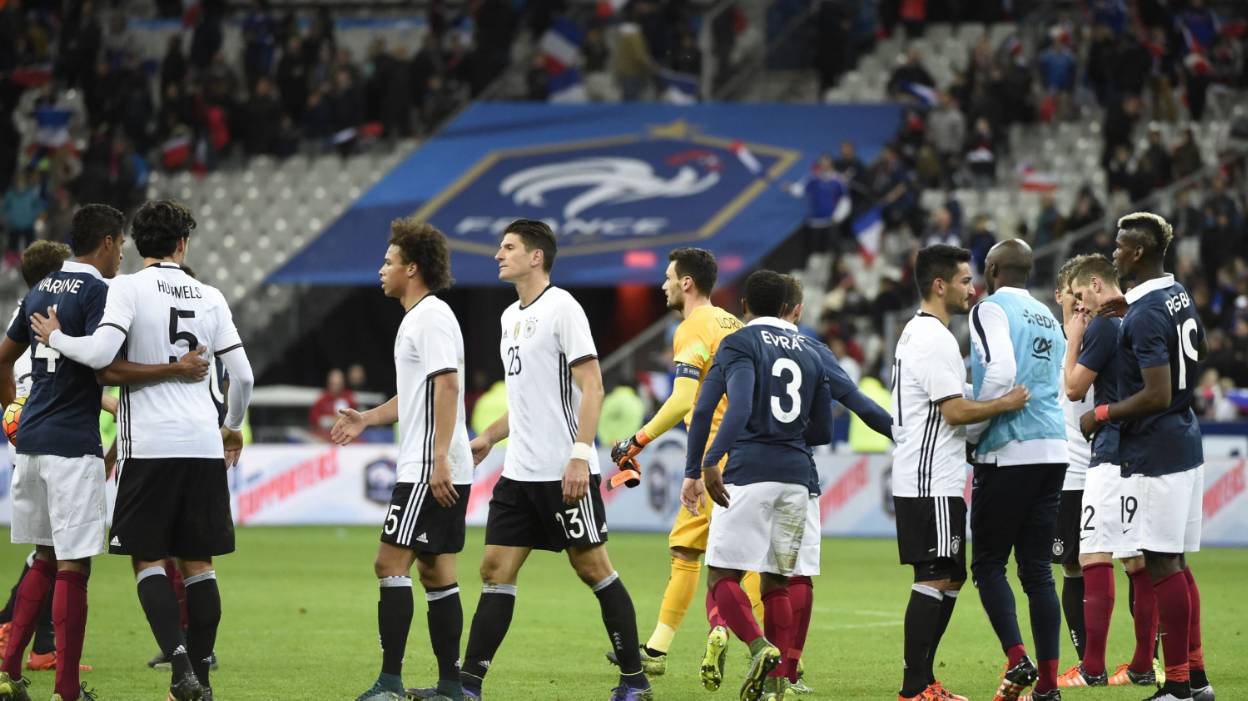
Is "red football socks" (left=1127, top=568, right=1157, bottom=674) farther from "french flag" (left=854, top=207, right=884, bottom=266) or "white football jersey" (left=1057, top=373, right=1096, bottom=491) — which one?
"french flag" (left=854, top=207, right=884, bottom=266)

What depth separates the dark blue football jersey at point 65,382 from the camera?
8.53 metres

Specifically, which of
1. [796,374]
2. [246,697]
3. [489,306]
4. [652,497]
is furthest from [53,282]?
[489,306]

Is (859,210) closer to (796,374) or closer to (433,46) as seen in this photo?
(433,46)

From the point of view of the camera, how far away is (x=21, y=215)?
30.1m

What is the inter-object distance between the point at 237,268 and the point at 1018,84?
13866 mm

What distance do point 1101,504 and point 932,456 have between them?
1.22m

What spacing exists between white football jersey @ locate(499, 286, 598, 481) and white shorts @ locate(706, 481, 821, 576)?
73 centimetres

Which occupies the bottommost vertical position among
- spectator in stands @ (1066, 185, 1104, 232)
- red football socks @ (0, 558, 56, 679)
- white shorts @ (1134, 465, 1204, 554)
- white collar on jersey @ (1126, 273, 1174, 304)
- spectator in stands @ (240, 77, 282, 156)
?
red football socks @ (0, 558, 56, 679)

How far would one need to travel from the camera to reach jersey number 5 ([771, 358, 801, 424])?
854 cm

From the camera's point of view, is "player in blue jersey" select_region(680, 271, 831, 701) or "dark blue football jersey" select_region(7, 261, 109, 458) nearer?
"player in blue jersey" select_region(680, 271, 831, 701)

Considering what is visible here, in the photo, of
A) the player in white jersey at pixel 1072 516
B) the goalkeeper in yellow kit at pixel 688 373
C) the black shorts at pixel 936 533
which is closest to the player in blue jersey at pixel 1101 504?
the player in white jersey at pixel 1072 516

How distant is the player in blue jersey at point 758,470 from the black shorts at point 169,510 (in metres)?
2.33

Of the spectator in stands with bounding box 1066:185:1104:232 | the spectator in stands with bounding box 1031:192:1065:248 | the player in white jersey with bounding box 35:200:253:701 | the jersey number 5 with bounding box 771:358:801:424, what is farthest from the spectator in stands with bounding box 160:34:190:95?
the jersey number 5 with bounding box 771:358:801:424

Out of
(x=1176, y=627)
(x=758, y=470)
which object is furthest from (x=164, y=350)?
(x=1176, y=627)
